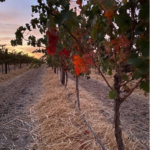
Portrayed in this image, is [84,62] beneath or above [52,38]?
beneath

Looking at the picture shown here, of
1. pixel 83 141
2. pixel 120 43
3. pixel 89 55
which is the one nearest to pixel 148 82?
pixel 120 43

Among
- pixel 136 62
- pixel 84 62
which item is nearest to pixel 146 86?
pixel 136 62

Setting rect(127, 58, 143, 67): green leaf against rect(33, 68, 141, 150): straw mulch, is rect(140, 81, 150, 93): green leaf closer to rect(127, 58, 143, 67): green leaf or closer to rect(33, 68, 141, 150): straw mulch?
rect(127, 58, 143, 67): green leaf

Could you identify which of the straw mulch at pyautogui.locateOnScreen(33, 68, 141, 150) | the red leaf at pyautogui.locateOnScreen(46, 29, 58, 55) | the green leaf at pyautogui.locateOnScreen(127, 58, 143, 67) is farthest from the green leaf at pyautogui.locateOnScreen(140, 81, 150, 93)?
the straw mulch at pyautogui.locateOnScreen(33, 68, 141, 150)

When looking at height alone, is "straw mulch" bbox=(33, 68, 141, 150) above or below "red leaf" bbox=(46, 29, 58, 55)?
below

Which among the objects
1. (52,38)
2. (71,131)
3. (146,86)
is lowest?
(71,131)

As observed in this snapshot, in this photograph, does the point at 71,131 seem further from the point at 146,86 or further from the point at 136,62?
the point at 136,62

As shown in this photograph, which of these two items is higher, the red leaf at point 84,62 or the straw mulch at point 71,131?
the red leaf at point 84,62

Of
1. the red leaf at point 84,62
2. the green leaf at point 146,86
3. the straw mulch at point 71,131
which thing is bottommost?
the straw mulch at point 71,131

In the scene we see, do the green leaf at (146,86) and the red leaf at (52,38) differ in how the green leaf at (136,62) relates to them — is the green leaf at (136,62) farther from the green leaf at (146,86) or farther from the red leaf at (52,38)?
the red leaf at (52,38)

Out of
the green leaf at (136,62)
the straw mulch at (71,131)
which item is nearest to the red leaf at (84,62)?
the green leaf at (136,62)

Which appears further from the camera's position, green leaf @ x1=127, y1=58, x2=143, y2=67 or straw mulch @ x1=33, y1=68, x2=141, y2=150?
straw mulch @ x1=33, y1=68, x2=141, y2=150

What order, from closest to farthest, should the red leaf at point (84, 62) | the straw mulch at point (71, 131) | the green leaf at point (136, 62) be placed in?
the green leaf at point (136, 62) < the red leaf at point (84, 62) < the straw mulch at point (71, 131)

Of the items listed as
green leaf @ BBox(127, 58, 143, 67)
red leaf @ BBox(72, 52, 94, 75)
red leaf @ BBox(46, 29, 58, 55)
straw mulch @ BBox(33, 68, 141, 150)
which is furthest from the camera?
straw mulch @ BBox(33, 68, 141, 150)
